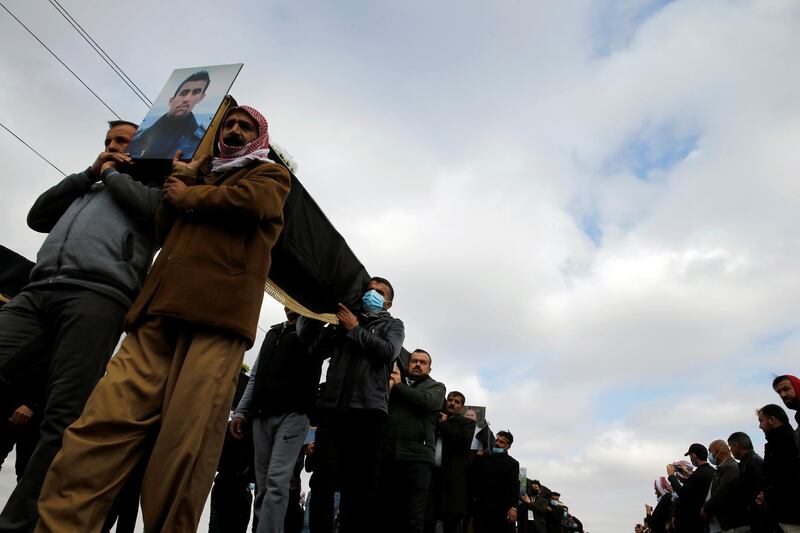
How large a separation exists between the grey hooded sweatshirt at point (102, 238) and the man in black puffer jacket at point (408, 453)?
2.46m

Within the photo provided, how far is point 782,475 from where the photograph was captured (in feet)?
17.0

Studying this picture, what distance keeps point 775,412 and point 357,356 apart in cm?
458

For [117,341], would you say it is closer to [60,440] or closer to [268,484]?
[60,440]

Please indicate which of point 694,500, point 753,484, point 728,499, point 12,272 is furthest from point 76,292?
point 694,500

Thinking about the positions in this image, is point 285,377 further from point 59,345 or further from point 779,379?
Answer: point 779,379

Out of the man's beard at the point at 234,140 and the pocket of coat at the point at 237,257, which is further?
the man's beard at the point at 234,140

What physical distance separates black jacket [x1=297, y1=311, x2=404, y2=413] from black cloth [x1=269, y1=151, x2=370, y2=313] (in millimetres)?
223

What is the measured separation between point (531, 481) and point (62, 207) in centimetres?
1523

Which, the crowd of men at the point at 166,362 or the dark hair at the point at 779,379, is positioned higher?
the dark hair at the point at 779,379

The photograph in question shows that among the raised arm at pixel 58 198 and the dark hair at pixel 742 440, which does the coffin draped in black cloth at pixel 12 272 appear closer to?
the raised arm at pixel 58 198

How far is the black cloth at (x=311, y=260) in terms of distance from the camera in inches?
151

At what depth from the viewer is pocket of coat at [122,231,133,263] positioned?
8.99 ft

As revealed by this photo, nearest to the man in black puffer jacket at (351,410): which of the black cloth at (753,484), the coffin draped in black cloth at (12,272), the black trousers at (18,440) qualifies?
the black trousers at (18,440)

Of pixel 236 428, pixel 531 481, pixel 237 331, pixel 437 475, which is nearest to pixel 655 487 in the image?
pixel 531 481
